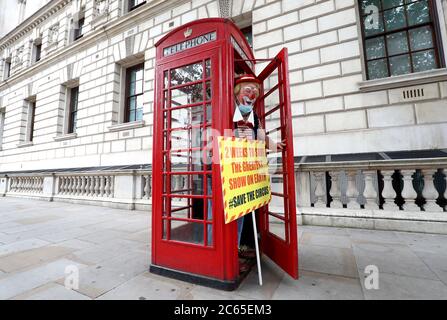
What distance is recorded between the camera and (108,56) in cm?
980

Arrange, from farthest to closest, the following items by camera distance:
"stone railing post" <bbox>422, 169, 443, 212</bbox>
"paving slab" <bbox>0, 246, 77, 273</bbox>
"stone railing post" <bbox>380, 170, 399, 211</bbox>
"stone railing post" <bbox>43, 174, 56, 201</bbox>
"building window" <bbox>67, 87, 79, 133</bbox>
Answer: "building window" <bbox>67, 87, 79, 133</bbox>, "stone railing post" <bbox>43, 174, 56, 201</bbox>, "stone railing post" <bbox>380, 170, 399, 211</bbox>, "stone railing post" <bbox>422, 169, 443, 212</bbox>, "paving slab" <bbox>0, 246, 77, 273</bbox>

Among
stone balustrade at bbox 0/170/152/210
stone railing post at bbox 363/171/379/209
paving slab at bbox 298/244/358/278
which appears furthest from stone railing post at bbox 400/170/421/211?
stone balustrade at bbox 0/170/152/210

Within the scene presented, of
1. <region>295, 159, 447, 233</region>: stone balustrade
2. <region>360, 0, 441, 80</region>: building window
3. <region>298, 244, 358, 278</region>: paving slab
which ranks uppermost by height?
<region>360, 0, 441, 80</region>: building window

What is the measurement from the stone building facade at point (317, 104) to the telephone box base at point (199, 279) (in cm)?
287

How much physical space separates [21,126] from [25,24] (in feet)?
22.2

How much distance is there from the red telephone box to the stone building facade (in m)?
2.50

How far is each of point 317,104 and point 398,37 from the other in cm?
256

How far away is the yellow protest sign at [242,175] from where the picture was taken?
1.92 meters

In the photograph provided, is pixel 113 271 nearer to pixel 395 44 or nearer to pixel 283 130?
pixel 283 130

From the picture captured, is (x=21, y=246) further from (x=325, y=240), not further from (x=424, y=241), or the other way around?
(x=424, y=241)

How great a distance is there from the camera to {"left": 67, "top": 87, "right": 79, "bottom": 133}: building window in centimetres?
1150

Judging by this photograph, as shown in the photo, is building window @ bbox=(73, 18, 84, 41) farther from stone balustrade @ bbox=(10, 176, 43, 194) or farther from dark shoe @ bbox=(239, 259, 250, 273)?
dark shoe @ bbox=(239, 259, 250, 273)

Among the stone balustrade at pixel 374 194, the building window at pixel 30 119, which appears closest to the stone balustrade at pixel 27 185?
the building window at pixel 30 119
